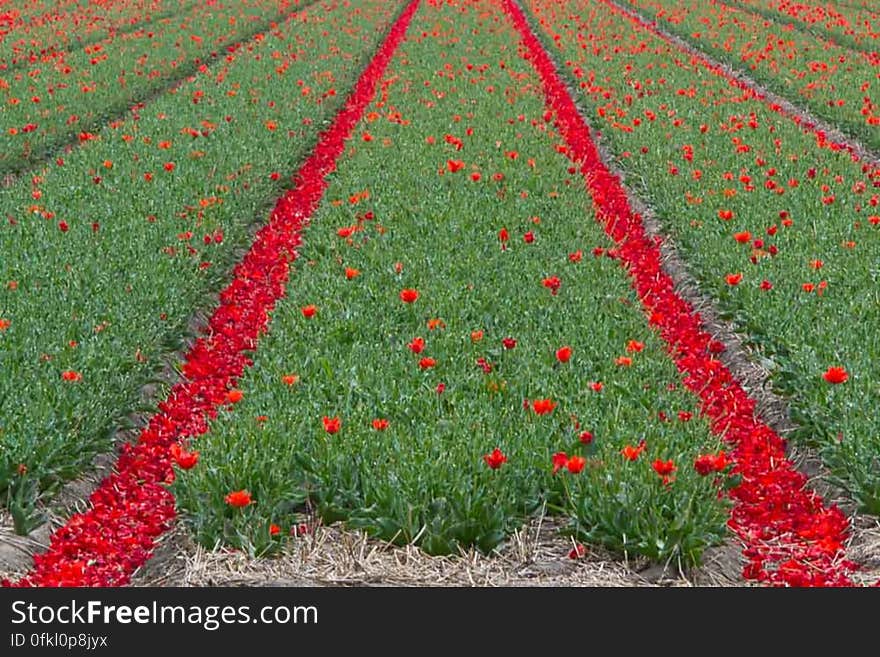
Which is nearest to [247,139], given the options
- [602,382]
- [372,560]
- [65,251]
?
[65,251]

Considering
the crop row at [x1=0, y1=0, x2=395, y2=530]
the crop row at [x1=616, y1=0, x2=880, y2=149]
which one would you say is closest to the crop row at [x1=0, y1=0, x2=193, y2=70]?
the crop row at [x1=0, y1=0, x2=395, y2=530]

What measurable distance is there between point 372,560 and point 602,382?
1762mm

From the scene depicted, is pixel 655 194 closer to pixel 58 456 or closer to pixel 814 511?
pixel 814 511

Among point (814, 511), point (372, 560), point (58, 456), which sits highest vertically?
point (58, 456)

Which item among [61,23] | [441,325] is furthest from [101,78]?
[441,325]

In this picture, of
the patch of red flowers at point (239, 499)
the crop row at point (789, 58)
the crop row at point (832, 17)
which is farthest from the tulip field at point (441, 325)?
the crop row at point (832, 17)

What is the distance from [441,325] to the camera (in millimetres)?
5949

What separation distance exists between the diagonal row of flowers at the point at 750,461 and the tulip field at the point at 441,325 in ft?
0.07

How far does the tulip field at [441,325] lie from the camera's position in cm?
429

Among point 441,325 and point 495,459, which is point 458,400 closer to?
point 495,459

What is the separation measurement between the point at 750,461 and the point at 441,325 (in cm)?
190

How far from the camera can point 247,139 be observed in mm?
11023

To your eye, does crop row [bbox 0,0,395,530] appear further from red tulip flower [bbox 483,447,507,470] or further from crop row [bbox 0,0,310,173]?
red tulip flower [bbox 483,447,507,470]

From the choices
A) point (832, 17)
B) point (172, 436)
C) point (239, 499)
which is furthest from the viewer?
point (832, 17)
